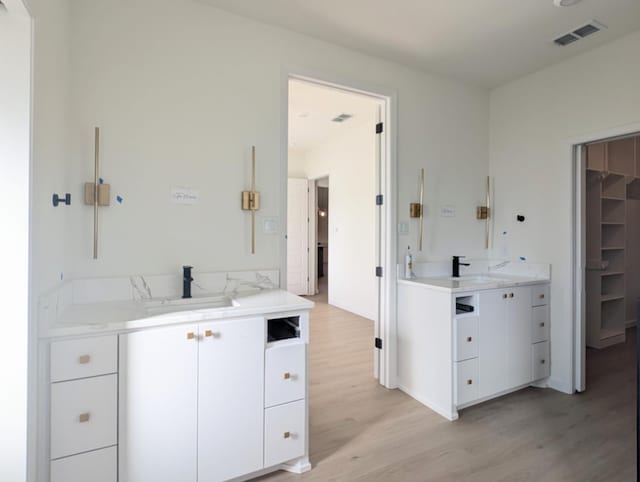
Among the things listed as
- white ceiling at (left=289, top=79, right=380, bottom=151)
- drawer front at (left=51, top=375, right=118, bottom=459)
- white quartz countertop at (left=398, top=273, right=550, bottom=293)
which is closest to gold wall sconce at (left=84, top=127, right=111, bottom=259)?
drawer front at (left=51, top=375, right=118, bottom=459)

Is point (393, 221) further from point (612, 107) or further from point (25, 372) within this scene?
point (25, 372)

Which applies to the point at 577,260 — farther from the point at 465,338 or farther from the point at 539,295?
the point at 465,338

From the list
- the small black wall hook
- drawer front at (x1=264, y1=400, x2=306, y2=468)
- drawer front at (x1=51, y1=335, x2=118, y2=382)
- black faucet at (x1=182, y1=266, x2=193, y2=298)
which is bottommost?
drawer front at (x1=264, y1=400, x2=306, y2=468)

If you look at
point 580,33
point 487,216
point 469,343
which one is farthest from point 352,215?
point 580,33

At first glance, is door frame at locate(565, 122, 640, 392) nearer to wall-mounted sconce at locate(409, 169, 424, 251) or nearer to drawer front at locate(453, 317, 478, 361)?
drawer front at locate(453, 317, 478, 361)

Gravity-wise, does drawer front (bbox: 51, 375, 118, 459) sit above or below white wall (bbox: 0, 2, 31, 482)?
below

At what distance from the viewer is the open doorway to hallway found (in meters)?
4.61

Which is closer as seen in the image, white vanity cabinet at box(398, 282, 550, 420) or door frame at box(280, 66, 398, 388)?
white vanity cabinet at box(398, 282, 550, 420)

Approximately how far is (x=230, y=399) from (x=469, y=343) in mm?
1738

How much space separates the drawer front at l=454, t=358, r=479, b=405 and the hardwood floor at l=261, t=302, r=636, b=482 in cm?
13

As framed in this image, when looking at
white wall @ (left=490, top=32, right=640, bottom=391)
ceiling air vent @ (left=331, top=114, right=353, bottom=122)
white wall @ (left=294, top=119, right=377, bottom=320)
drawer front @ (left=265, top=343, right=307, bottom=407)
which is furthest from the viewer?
white wall @ (left=294, top=119, right=377, bottom=320)

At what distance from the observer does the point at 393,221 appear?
2.94 metres

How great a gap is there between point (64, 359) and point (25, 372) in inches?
6.6

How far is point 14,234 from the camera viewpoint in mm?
1252
